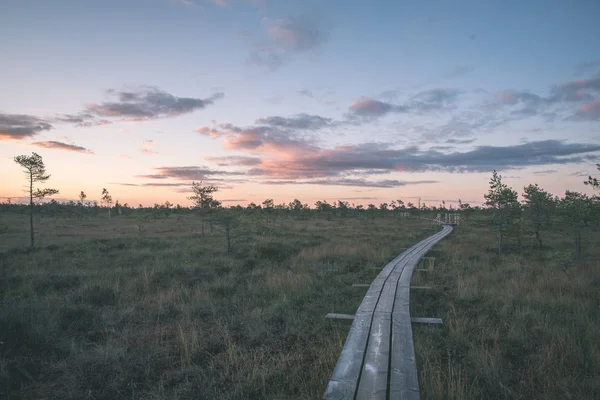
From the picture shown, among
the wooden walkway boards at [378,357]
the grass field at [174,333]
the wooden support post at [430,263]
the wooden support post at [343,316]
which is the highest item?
the wooden walkway boards at [378,357]

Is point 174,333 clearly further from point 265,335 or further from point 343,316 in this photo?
point 343,316

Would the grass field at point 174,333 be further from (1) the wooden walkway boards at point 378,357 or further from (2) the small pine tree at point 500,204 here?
(2) the small pine tree at point 500,204

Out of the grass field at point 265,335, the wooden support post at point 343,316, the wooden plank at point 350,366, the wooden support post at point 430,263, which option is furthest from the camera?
the wooden support post at point 430,263

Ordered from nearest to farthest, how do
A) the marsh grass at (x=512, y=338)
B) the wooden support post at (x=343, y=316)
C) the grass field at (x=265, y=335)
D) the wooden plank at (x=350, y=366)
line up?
the wooden plank at (x=350, y=366) < the marsh grass at (x=512, y=338) < the grass field at (x=265, y=335) < the wooden support post at (x=343, y=316)

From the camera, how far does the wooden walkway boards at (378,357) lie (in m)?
3.54

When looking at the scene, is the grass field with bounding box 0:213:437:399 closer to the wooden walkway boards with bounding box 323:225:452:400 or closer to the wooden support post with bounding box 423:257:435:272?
the wooden walkway boards with bounding box 323:225:452:400

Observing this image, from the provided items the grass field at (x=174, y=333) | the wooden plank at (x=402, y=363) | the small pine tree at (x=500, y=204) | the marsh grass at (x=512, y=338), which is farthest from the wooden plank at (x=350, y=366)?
the small pine tree at (x=500, y=204)

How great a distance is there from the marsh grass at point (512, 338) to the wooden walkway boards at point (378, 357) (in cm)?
30

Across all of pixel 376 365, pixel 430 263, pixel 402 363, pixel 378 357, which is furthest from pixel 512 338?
pixel 430 263

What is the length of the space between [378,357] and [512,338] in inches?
113

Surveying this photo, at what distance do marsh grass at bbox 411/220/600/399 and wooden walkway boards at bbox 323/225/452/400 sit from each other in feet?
0.98

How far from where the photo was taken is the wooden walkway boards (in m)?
3.54

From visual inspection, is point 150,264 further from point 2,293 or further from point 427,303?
point 427,303

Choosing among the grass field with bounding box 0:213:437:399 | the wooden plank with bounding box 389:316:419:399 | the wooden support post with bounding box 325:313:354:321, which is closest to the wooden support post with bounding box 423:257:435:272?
the grass field with bounding box 0:213:437:399
